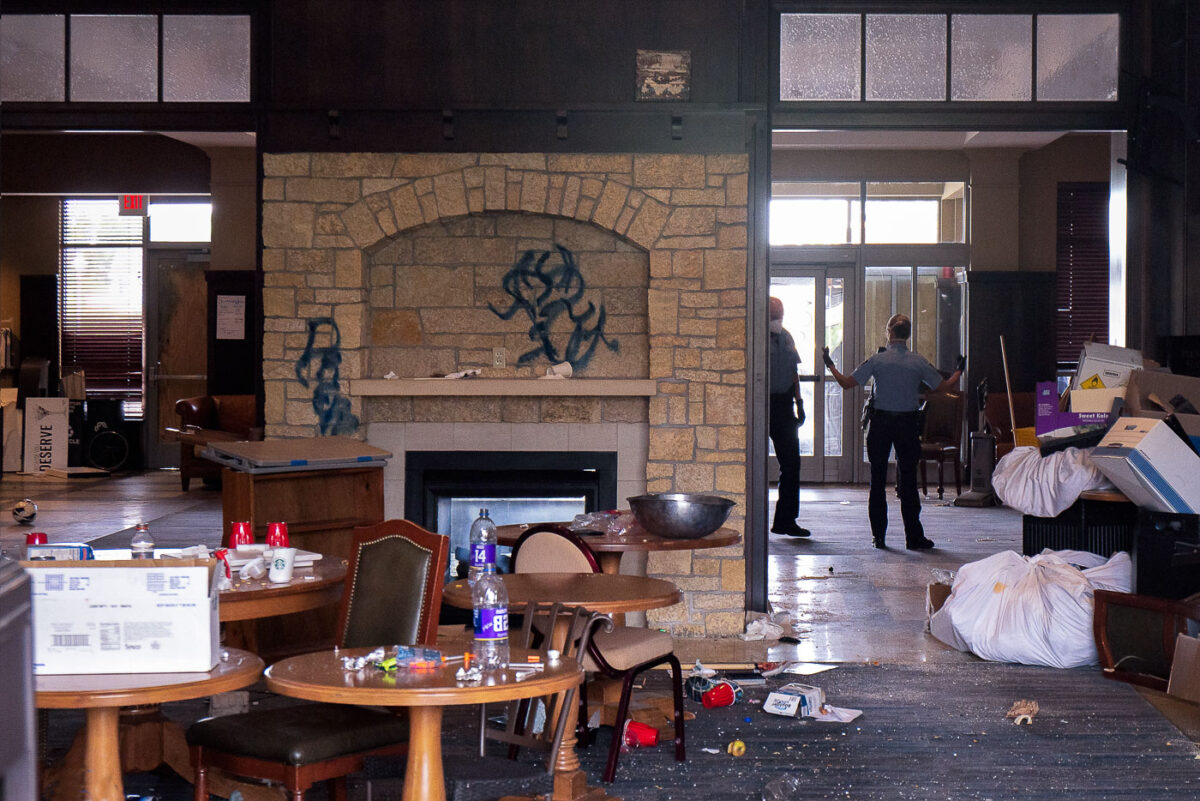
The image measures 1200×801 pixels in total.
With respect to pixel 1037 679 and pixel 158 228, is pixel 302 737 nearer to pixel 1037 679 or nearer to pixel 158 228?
pixel 1037 679

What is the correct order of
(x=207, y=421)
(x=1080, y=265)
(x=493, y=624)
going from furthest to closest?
(x=1080, y=265) → (x=207, y=421) → (x=493, y=624)

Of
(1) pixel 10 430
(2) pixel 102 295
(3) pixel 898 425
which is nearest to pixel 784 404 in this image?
(3) pixel 898 425

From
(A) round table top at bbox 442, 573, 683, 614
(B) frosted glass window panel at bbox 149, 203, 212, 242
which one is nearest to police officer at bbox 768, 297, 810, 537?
(A) round table top at bbox 442, 573, 683, 614

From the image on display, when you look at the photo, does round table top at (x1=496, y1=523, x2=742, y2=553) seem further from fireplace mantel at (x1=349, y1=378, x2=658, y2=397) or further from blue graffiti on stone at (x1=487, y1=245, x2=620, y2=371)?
blue graffiti on stone at (x1=487, y1=245, x2=620, y2=371)

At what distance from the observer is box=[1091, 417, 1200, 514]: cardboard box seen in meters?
5.36

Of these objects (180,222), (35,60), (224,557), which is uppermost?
(180,222)

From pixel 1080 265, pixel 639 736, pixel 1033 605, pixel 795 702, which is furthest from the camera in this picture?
pixel 1080 265

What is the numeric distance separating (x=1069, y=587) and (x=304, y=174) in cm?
423

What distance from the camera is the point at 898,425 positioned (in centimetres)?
897

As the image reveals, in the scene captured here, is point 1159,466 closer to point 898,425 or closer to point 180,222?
point 898,425

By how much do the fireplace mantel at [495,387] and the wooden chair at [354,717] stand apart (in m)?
2.70

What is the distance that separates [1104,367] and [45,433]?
37.8 ft

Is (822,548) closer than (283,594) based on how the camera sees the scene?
No

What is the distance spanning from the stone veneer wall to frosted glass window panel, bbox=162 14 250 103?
479 mm
